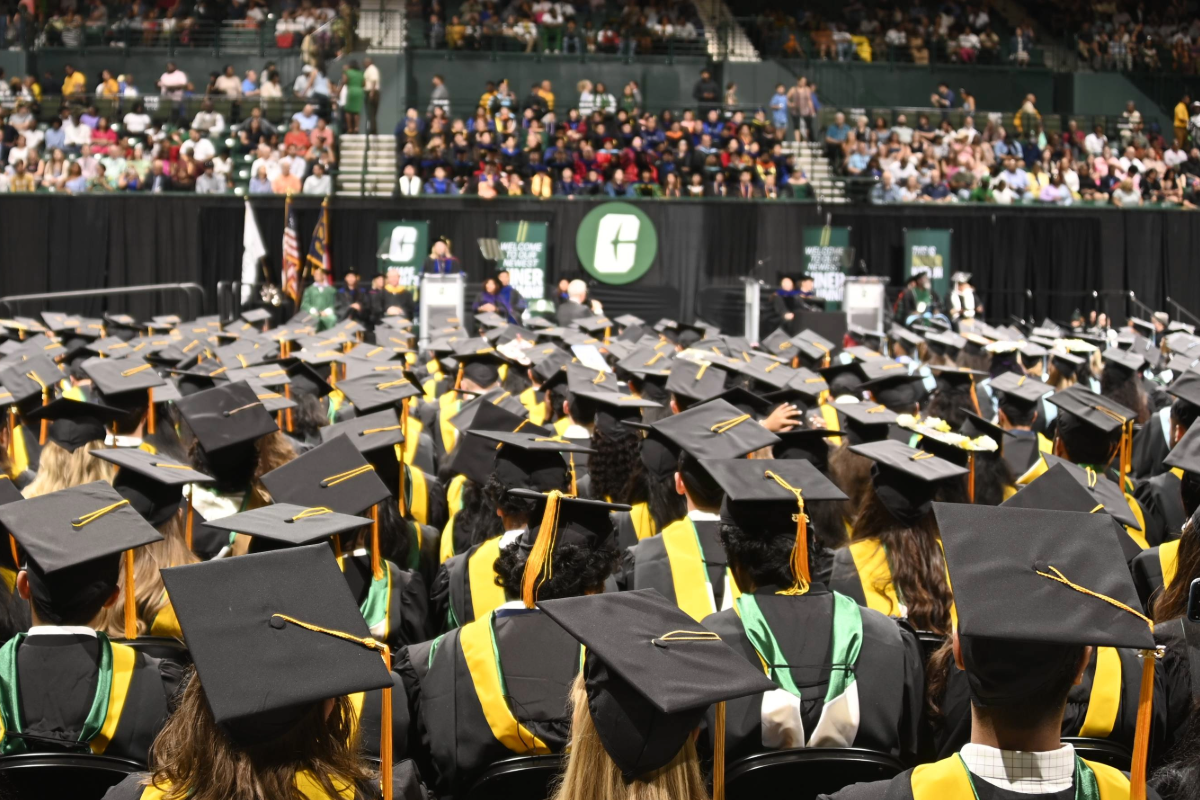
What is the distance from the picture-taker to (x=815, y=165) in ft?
70.1

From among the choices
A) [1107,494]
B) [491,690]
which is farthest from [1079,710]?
[1107,494]

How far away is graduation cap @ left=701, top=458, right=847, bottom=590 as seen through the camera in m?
3.08

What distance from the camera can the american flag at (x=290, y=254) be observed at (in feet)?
57.0

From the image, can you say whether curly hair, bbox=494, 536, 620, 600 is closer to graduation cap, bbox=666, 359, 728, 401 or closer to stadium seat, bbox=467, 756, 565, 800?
stadium seat, bbox=467, 756, 565, 800

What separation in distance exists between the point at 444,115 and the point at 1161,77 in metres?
15.2

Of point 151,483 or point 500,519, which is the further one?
point 500,519

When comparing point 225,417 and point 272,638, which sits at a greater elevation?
point 225,417

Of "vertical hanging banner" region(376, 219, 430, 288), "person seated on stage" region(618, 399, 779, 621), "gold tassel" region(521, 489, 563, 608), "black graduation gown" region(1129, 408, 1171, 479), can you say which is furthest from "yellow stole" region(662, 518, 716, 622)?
"vertical hanging banner" region(376, 219, 430, 288)

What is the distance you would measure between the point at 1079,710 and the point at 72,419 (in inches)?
165

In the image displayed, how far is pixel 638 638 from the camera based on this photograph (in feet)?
7.14

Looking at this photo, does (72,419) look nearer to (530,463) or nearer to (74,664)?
(530,463)

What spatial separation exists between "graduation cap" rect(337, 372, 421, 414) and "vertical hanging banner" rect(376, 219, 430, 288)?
1167 centimetres

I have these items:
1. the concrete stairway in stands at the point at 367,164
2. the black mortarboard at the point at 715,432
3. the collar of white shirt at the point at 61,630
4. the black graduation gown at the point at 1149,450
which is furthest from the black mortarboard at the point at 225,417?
the concrete stairway in stands at the point at 367,164

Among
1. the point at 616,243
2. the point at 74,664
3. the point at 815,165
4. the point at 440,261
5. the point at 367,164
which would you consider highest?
the point at 815,165
